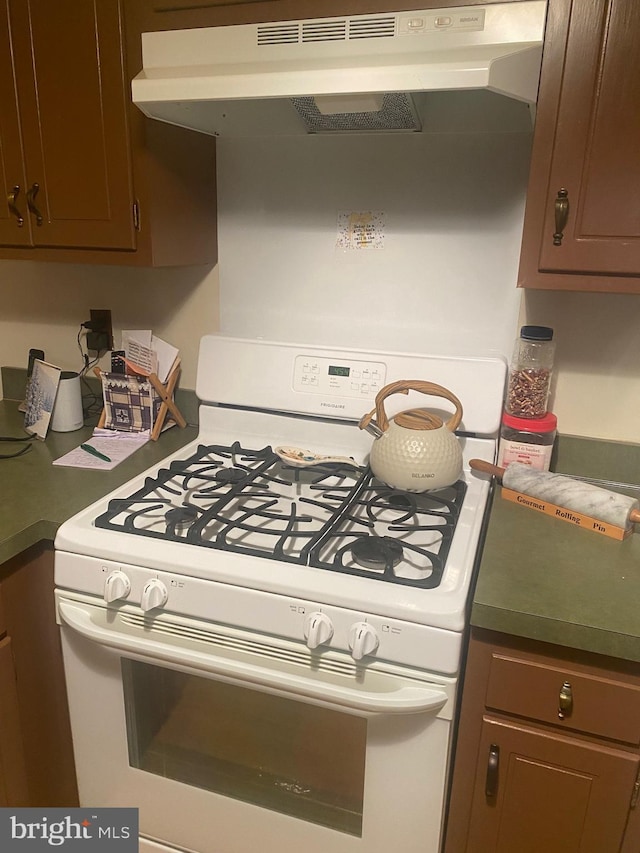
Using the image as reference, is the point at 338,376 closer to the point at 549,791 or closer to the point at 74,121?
the point at 74,121

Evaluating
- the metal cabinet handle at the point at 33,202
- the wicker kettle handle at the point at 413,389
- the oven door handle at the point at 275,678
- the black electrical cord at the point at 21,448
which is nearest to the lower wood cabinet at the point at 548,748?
the oven door handle at the point at 275,678

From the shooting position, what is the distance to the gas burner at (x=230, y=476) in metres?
1.36

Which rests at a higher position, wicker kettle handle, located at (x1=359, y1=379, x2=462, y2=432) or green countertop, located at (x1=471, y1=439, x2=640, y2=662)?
wicker kettle handle, located at (x1=359, y1=379, x2=462, y2=432)

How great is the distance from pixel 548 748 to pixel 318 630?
17.2 inches

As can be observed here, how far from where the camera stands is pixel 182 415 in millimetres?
1825

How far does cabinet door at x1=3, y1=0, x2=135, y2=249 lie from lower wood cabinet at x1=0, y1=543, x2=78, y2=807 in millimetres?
718

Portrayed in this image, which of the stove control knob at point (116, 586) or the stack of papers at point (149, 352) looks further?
the stack of papers at point (149, 352)

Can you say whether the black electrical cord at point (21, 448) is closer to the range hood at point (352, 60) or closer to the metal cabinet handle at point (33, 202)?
the metal cabinet handle at point (33, 202)

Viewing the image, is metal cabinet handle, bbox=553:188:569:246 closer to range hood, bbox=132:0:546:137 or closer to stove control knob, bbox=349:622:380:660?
range hood, bbox=132:0:546:137

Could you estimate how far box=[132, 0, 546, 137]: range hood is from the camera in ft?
3.47

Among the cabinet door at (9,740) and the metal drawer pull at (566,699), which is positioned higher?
the metal drawer pull at (566,699)

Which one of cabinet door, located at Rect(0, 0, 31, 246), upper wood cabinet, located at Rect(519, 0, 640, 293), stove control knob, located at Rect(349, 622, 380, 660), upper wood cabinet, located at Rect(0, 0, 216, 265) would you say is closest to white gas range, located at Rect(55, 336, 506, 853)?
stove control knob, located at Rect(349, 622, 380, 660)

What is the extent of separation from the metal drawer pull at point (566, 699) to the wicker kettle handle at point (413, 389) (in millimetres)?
554

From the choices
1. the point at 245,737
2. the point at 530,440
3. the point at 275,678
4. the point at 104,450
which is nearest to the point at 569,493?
the point at 530,440
